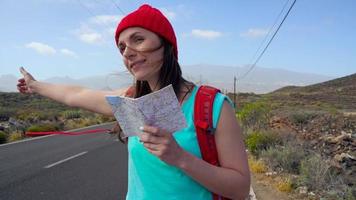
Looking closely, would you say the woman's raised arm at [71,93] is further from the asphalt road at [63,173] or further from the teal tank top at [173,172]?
the asphalt road at [63,173]

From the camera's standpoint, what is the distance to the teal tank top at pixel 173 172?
152 centimetres

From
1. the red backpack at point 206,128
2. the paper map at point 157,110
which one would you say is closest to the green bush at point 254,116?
the red backpack at point 206,128

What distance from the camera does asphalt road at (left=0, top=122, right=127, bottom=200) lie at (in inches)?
277

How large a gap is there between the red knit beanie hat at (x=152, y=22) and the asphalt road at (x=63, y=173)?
18.1ft

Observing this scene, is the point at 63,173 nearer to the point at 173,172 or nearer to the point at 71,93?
the point at 71,93

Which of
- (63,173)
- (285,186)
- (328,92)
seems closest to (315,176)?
(285,186)

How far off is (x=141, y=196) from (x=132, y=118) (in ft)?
1.50

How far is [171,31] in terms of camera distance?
1.64 meters

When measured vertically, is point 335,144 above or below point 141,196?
below

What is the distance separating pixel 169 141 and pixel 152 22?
51cm

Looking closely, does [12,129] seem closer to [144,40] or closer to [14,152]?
[14,152]

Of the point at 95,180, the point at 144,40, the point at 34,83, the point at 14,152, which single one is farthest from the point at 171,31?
the point at 14,152

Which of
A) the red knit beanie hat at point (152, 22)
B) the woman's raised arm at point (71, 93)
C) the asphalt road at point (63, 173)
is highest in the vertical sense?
the red knit beanie hat at point (152, 22)

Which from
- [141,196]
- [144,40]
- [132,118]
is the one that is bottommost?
[141,196]
